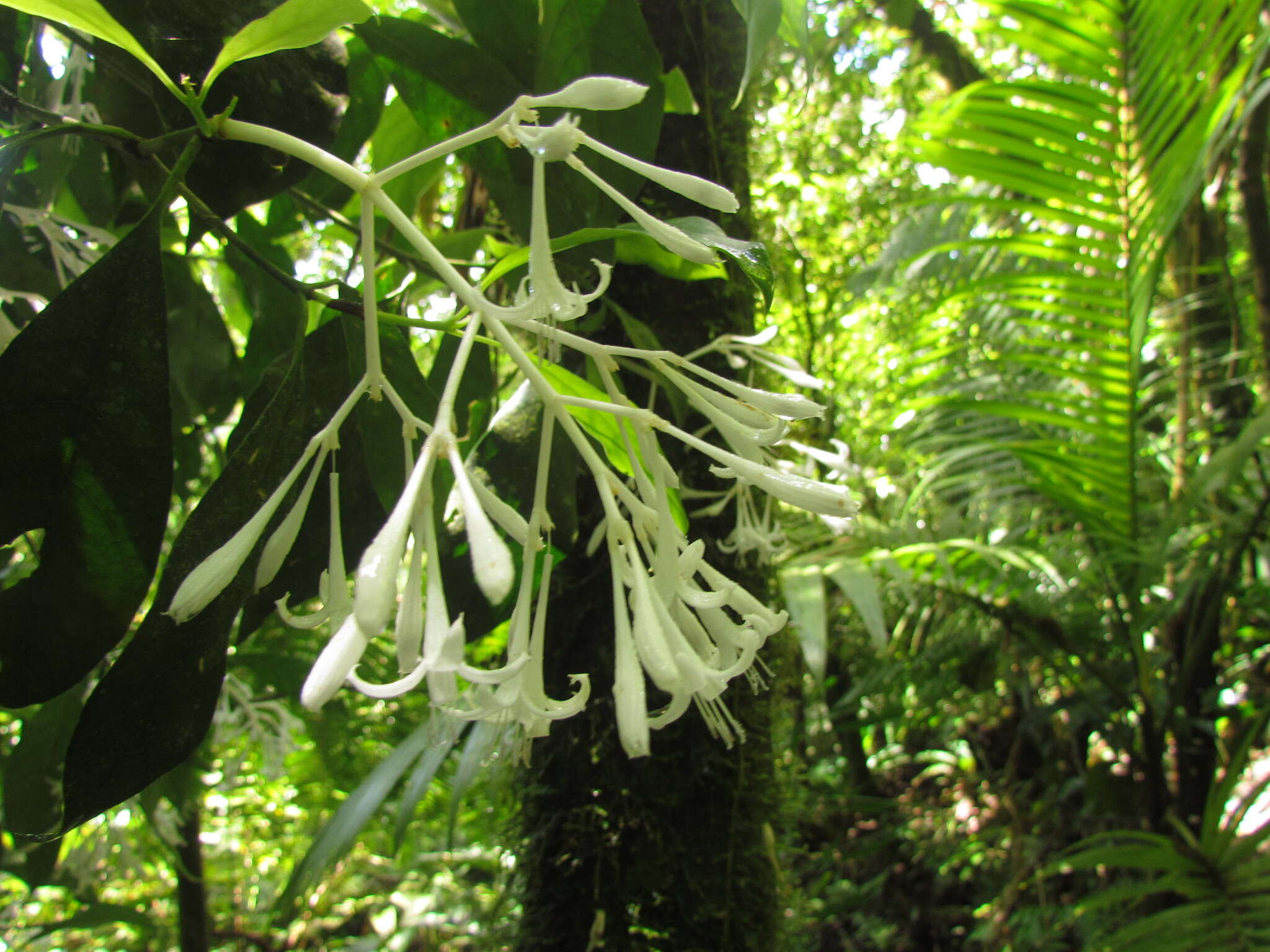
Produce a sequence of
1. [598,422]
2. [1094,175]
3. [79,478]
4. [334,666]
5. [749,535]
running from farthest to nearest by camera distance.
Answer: [1094,175]
[749,535]
[598,422]
[79,478]
[334,666]

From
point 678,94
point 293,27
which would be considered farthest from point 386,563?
point 678,94

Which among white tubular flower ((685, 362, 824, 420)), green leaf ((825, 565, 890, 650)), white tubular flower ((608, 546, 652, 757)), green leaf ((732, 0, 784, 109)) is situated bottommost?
white tubular flower ((608, 546, 652, 757))

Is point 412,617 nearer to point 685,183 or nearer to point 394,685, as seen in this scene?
point 394,685

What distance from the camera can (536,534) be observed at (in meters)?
0.32

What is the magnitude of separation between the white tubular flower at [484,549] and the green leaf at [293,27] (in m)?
0.23

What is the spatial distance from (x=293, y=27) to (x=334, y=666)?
30 centimetres

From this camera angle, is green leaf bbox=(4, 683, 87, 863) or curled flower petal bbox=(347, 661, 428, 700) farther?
green leaf bbox=(4, 683, 87, 863)

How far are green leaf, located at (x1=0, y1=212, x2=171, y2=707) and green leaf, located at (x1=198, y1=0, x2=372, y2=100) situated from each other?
0.10 metres

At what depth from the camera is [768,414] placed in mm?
361

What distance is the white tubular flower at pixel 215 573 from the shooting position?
0.93ft

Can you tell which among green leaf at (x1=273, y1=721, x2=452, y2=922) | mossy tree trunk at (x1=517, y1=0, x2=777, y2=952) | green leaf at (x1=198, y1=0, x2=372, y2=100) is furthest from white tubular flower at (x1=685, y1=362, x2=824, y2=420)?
green leaf at (x1=273, y1=721, x2=452, y2=922)

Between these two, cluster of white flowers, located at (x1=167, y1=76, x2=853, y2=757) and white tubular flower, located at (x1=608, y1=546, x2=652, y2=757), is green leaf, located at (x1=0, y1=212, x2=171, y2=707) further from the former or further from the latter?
white tubular flower, located at (x1=608, y1=546, x2=652, y2=757)

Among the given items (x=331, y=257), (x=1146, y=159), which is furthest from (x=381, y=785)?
(x=331, y=257)

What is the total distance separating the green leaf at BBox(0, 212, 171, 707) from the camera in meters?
0.35
